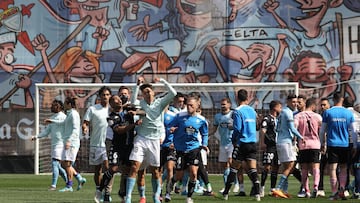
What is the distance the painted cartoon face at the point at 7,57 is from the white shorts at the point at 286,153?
18.8m

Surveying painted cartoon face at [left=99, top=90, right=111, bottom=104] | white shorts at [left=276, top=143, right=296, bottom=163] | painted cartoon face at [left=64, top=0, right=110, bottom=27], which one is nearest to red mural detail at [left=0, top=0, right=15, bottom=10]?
painted cartoon face at [left=64, top=0, right=110, bottom=27]

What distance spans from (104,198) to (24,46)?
68.6ft

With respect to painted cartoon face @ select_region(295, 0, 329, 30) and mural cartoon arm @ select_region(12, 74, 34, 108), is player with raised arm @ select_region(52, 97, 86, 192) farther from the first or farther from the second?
painted cartoon face @ select_region(295, 0, 329, 30)

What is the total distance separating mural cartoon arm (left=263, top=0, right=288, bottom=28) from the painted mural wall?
4cm

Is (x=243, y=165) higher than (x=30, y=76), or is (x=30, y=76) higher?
(x=30, y=76)

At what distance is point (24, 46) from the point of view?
40.1 meters

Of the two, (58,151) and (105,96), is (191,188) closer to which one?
(105,96)

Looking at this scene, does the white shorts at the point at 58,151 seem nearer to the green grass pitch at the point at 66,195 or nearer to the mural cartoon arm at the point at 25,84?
the green grass pitch at the point at 66,195

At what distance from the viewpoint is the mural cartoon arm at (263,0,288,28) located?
39719mm

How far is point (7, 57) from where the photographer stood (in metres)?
40.0

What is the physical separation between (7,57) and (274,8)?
9.84m

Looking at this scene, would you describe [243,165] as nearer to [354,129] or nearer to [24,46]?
[354,129]

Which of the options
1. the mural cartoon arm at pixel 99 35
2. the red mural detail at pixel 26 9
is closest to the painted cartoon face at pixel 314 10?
the mural cartoon arm at pixel 99 35

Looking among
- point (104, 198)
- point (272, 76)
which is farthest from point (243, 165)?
point (272, 76)
